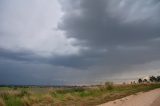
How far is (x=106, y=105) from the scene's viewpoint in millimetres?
24203

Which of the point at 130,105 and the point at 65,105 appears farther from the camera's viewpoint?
the point at 65,105

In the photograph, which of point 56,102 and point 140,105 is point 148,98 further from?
point 56,102

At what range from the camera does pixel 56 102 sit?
2920cm

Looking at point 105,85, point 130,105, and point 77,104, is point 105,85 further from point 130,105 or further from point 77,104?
point 130,105

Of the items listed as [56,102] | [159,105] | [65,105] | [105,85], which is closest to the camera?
[159,105]

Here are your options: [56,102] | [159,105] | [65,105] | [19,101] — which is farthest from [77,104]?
[159,105]

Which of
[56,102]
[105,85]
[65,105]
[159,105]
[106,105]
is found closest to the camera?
[159,105]

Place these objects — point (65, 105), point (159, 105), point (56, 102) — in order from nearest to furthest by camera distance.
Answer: point (159, 105)
point (65, 105)
point (56, 102)

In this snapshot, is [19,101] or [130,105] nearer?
[130,105]

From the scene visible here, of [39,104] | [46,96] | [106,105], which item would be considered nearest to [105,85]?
[46,96]

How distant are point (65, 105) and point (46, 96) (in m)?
4.82

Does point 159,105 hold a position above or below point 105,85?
below

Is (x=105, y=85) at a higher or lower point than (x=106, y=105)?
higher

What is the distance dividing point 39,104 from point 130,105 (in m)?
8.46
